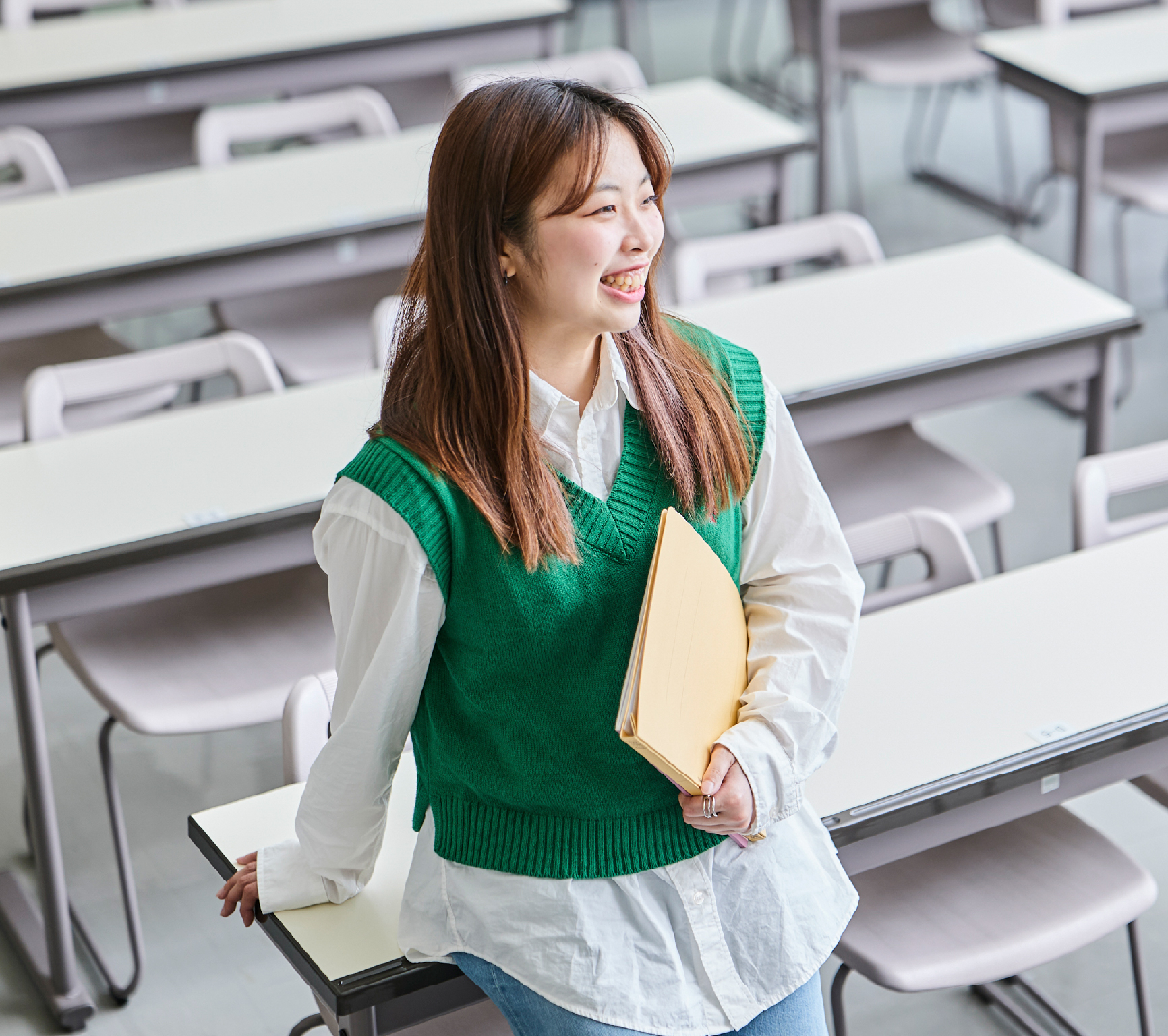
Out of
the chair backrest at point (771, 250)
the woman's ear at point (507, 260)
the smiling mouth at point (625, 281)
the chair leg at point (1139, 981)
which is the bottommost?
the chair leg at point (1139, 981)

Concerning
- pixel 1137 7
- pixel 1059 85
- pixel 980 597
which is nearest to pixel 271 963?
pixel 980 597

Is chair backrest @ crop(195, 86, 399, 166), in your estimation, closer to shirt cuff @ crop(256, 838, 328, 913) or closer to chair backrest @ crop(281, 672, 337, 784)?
chair backrest @ crop(281, 672, 337, 784)

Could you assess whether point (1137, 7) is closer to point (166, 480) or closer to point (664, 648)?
point (166, 480)

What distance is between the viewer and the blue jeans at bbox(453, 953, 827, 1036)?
1.45 meters

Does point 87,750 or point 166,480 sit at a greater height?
point 166,480

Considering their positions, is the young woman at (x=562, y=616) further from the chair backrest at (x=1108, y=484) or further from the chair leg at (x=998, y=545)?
the chair leg at (x=998, y=545)

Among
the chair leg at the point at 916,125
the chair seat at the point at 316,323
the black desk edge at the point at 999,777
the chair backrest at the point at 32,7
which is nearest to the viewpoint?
the black desk edge at the point at 999,777

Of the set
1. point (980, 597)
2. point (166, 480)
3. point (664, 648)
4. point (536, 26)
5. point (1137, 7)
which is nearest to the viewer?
point (664, 648)

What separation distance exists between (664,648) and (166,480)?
4.44 feet

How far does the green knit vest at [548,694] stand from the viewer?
143cm

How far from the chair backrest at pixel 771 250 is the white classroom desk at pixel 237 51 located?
1672 mm

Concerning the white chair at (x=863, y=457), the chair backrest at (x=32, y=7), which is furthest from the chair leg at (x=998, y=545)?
the chair backrest at (x=32, y=7)

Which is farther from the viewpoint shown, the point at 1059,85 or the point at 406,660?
the point at 1059,85

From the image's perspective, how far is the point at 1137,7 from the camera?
5.12 metres
